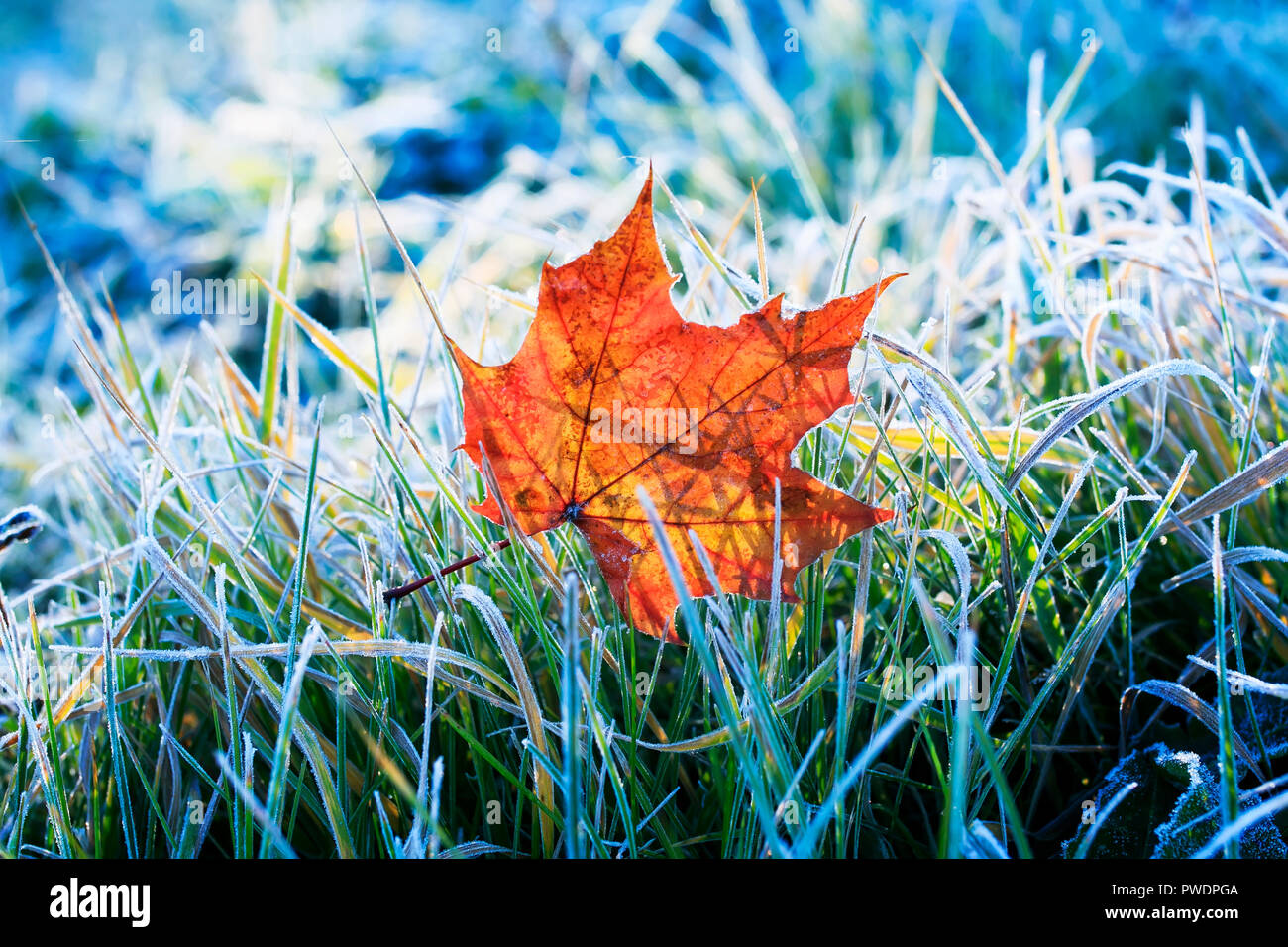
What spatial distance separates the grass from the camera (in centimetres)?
71

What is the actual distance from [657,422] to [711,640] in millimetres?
201

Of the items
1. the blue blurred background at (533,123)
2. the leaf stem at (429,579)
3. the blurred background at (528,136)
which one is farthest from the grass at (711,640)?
the blue blurred background at (533,123)

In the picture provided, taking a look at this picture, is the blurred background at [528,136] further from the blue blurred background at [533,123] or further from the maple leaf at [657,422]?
the maple leaf at [657,422]

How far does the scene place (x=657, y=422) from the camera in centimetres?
70

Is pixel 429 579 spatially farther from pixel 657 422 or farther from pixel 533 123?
pixel 533 123

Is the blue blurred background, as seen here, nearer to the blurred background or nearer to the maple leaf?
the blurred background

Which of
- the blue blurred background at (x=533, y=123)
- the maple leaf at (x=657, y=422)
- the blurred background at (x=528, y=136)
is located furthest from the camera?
the blue blurred background at (x=533, y=123)

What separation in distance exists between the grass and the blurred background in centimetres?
67

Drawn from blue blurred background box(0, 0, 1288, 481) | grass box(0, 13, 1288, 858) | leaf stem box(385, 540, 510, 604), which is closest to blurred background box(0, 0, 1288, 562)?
blue blurred background box(0, 0, 1288, 481)

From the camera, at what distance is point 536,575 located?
2.89ft

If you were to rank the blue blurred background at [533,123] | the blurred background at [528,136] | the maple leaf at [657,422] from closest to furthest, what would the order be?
the maple leaf at [657,422], the blurred background at [528,136], the blue blurred background at [533,123]

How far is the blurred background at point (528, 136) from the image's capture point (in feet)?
6.64

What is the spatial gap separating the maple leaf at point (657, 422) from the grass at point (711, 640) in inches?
2.3
